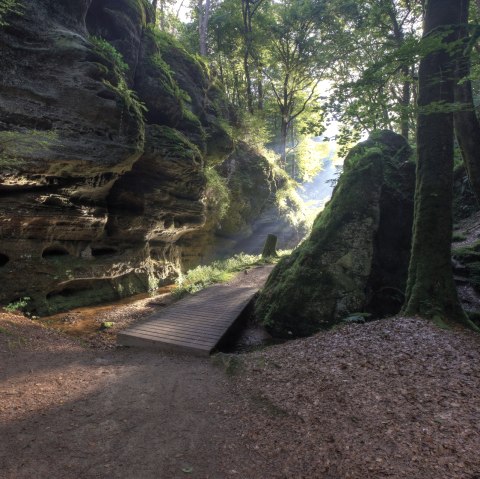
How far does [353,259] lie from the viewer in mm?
8875

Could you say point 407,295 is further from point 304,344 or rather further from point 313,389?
point 313,389

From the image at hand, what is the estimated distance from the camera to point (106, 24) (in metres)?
13.8

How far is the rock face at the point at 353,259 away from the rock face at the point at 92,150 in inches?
320

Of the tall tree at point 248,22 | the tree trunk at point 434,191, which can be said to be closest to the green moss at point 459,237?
the tree trunk at point 434,191

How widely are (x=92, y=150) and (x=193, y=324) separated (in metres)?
7.29

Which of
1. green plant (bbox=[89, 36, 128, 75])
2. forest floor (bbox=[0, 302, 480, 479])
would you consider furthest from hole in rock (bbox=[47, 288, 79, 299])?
green plant (bbox=[89, 36, 128, 75])

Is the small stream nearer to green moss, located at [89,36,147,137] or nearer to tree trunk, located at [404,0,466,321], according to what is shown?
green moss, located at [89,36,147,137]

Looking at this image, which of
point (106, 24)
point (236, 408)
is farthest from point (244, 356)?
point (106, 24)

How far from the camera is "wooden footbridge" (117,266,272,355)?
8.05 meters

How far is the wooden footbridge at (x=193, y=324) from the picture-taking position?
805cm

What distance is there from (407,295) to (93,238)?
13.3 meters

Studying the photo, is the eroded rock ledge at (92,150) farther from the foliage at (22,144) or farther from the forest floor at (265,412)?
Answer: the forest floor at (265,412)

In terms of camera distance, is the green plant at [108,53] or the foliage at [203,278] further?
the foliage at [203,278]

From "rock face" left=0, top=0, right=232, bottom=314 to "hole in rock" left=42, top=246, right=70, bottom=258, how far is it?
40 millimetres
